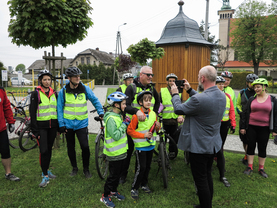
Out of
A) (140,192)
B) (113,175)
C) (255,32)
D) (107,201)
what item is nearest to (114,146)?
(113,175)

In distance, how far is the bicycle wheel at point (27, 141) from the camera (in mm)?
5905

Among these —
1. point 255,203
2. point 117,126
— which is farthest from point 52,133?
point 255,203

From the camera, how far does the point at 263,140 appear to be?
14.3 feet

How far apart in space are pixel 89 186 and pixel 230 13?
79.6 metres

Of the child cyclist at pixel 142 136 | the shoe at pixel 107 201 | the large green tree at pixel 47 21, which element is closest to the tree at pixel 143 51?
the large green tree at pixel 47 21

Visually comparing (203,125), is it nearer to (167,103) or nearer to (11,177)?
(167,103)

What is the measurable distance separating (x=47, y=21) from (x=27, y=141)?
12.4 feet

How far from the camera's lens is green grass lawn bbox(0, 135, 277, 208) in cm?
339

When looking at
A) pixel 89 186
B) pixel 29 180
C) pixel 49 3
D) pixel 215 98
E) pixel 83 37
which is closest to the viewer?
pixel 215 98

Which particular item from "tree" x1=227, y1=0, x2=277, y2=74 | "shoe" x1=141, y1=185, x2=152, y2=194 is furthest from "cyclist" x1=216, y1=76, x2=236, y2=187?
"tree" x1=227, y1=0, x2=277, y2=74

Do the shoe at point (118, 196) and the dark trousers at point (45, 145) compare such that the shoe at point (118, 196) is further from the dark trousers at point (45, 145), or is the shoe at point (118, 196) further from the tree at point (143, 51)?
the tree at point (143, 51)

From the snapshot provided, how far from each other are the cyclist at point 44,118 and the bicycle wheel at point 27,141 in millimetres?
2403

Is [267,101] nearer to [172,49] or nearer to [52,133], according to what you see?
[52,133]

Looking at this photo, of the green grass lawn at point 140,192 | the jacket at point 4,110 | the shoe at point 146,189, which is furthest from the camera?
the jacket at point 4,110
